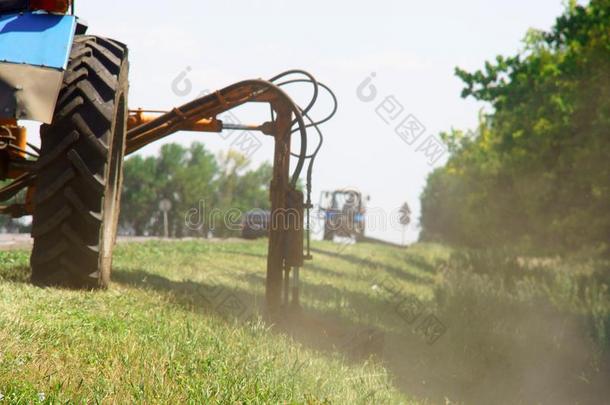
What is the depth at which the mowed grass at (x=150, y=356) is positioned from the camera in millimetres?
3477

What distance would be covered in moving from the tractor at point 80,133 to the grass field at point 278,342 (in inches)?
15.8

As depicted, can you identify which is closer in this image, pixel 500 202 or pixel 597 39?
pixel 597 39

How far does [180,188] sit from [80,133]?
211 ft

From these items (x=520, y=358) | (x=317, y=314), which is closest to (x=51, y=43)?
(x=317, y=314)

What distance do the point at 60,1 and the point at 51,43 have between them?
1.73ft

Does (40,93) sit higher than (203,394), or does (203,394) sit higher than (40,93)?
(40,93)

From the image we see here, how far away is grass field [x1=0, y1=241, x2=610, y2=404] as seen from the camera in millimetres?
3711

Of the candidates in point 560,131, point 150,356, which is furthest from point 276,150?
point 560,131

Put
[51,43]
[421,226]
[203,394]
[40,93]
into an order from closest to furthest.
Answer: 1. [203,394]
2. [40,93]
3. [51,43]
4. [421,226]

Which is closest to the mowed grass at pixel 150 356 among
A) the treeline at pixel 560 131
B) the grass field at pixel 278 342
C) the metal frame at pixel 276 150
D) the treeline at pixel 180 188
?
the grass field at pixel 278 342

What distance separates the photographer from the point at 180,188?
68875 millimetres

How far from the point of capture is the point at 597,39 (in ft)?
58.6

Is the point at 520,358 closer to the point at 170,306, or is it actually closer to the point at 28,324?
the point at 170,306

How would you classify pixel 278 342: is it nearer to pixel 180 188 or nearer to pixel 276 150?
pixel 276 150
